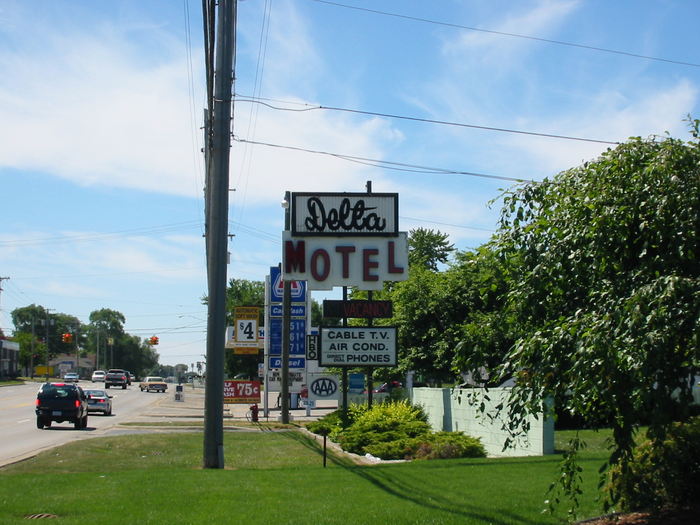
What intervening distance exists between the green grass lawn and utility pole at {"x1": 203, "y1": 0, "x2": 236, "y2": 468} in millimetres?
1064

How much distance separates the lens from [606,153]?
755 cm

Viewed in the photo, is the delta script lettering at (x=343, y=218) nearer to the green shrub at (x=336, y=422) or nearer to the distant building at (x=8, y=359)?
the green shrub at (x=336, y=422)

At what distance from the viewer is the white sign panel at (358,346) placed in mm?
21906

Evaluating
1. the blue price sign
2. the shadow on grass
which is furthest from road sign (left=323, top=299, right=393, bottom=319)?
the blue price sign

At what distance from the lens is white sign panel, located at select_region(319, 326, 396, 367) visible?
21.9 m

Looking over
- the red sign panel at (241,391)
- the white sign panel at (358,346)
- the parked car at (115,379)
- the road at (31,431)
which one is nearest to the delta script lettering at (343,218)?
the white sign panel at (358,346)

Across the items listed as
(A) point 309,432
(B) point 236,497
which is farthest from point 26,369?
(B) point 236,497

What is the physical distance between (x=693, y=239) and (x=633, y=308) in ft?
3.38

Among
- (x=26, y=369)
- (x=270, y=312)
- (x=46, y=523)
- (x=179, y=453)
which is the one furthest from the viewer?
(x=26, y=369)

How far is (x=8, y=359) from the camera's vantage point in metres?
124

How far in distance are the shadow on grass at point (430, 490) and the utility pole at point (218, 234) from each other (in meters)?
2.68

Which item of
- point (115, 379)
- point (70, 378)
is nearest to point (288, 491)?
point (115, 379)

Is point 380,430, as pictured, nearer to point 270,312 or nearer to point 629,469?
point 629,469

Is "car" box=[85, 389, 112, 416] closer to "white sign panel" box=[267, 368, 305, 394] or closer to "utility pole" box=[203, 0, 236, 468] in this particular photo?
"white sign panel" box=[267, 368, 305, 394]
